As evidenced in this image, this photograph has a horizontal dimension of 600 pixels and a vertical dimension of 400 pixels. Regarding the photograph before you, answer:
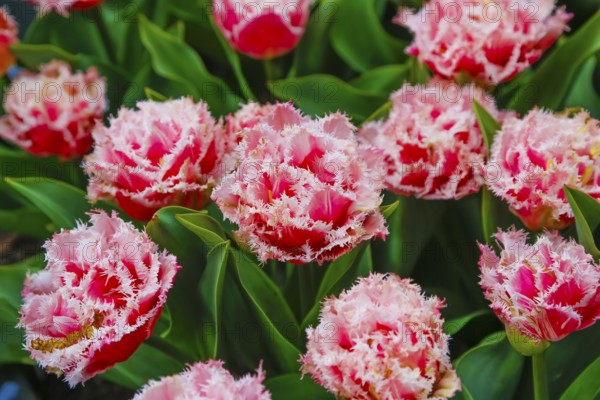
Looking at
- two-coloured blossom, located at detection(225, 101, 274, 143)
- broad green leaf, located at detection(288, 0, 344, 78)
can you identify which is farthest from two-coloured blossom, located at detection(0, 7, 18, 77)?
two-coloured blossom, located at detection(225, 101, 274, 143)

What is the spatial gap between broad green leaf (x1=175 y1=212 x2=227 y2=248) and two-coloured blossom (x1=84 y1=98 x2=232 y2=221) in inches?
1.5

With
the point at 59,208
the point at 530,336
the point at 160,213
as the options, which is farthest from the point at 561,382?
the point at 59,208

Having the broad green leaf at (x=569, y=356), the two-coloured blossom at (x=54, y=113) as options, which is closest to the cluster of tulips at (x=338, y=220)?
the broad green leaf at (x=569, y=356)

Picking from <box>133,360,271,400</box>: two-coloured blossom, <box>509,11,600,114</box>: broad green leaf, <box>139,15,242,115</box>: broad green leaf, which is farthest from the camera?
<box>139,15,242,115</box>: broad green leaf

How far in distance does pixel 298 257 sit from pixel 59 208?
34 cm

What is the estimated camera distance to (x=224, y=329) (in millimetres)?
694

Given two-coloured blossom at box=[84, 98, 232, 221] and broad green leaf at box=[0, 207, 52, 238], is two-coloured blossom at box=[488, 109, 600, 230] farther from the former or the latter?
broad green leaf at box=[0, 207, 52, 238]

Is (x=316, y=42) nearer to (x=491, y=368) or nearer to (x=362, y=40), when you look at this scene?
(x=362, y=40)

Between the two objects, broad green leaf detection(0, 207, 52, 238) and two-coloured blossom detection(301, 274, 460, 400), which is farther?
broad green leaf detection(0, 207, 52, 238)

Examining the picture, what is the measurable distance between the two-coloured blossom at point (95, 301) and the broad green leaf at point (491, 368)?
0.87ft


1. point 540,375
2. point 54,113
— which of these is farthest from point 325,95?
point 540,375

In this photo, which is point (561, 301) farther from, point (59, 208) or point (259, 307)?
point (59, 208)

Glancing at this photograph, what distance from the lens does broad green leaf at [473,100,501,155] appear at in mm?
684

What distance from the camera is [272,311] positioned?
2.22 ft
